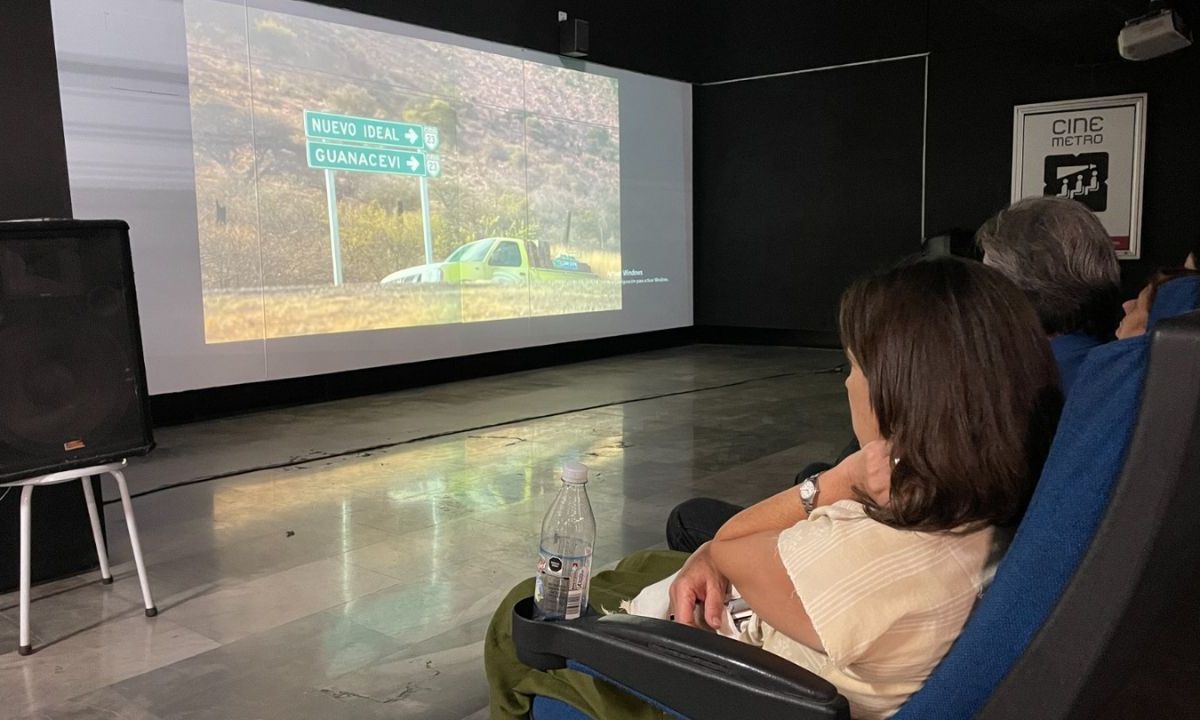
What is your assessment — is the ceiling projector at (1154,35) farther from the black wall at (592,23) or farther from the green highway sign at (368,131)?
the green highway sign at (368,131)

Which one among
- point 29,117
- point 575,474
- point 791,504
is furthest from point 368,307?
point 791,504

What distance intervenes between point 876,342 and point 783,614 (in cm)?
37

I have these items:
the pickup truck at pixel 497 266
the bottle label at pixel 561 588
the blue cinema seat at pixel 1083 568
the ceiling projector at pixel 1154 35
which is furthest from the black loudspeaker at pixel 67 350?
the ceiling projector at pixel 1154 35

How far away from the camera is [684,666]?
1074mm

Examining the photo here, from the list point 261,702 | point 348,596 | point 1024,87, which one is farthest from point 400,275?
point 1024,87

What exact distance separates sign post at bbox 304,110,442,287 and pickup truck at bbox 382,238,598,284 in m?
0.19

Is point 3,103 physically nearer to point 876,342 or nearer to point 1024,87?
point 876,342

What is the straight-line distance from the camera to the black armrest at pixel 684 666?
990 millimetres

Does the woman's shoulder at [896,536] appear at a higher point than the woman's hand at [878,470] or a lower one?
lower

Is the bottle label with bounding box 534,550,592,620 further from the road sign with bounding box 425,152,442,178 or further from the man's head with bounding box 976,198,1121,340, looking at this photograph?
the road sign with bounding box 425,152,442,178

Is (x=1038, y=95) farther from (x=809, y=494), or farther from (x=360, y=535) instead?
(x=809, y=494)

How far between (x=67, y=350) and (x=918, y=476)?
2.48 metres

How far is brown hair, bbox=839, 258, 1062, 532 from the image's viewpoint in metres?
1.02

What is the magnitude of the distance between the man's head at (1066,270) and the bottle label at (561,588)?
4.16 feet
